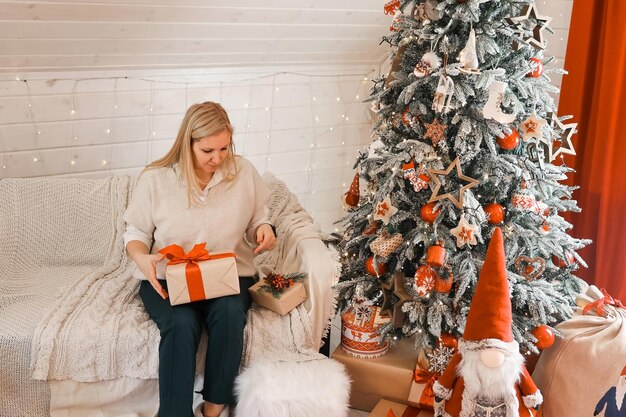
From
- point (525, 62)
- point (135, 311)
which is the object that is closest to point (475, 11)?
point (525, 62)

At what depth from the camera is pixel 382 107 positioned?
2.48 metres

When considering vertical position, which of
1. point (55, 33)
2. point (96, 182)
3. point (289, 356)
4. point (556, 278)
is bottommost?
point (289, 356)

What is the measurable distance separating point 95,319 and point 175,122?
55.7 inches

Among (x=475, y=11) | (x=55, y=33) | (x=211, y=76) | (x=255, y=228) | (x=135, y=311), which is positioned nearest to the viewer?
(x=475, y=11)

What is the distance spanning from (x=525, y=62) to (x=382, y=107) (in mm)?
525

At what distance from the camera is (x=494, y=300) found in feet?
6.33

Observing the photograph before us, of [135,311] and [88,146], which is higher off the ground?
[88,146]

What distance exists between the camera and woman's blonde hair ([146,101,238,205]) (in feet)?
7.35

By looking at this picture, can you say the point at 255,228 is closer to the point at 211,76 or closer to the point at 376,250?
the point at 376,250

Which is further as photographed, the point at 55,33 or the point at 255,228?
the point at 55,33

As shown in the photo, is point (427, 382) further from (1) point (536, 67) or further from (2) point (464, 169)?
(1) point (536, 67)

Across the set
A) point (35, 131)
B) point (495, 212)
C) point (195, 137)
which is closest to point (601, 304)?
point (495, 212)

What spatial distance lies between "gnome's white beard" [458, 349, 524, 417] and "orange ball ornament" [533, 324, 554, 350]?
0.32 m

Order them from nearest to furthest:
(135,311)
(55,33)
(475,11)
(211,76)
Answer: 1. (475,11)
2. (135,311)
3. (55,33)
4. (211,76)
